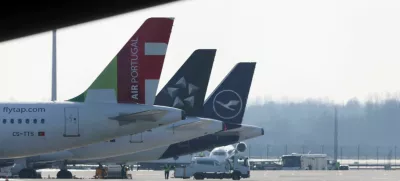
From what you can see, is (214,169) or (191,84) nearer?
(191,84)

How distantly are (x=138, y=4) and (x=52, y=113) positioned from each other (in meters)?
24.1

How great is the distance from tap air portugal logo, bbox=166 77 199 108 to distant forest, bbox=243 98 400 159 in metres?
111

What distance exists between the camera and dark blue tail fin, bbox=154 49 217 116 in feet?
152

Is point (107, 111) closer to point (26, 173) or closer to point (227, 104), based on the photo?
point (26, 173)

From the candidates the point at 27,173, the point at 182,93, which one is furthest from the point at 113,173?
the point at 182,93

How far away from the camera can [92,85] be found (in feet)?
115

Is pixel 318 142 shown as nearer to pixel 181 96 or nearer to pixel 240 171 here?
pixel 240 171

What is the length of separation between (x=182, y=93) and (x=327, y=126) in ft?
370

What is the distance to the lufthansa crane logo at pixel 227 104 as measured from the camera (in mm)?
52438

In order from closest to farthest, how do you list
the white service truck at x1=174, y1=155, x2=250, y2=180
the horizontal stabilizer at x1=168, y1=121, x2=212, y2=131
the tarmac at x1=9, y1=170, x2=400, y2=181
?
the horizontal stabilizer at x1=168, y1=121, x2=212, y2=131 → the tarmac at x1=9, y1=170, x2=400, y2=181 → the white service truck at x1=174, y1=155, x2=250, y2=180

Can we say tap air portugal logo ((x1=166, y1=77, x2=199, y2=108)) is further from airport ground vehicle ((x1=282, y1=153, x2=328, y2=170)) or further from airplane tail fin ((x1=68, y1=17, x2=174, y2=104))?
airport ground vehicle ((x1=282, y1=153, x2=328, y2=170))

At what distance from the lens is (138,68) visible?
3522cm

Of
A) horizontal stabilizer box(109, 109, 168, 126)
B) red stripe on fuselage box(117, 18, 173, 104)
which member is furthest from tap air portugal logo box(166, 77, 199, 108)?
horizontal stabilizer box(109, 109, 168, 126)

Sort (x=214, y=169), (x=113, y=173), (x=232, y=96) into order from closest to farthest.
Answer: (x=232, y=96)
(x=113, y=173)
(x=214, y=169)
